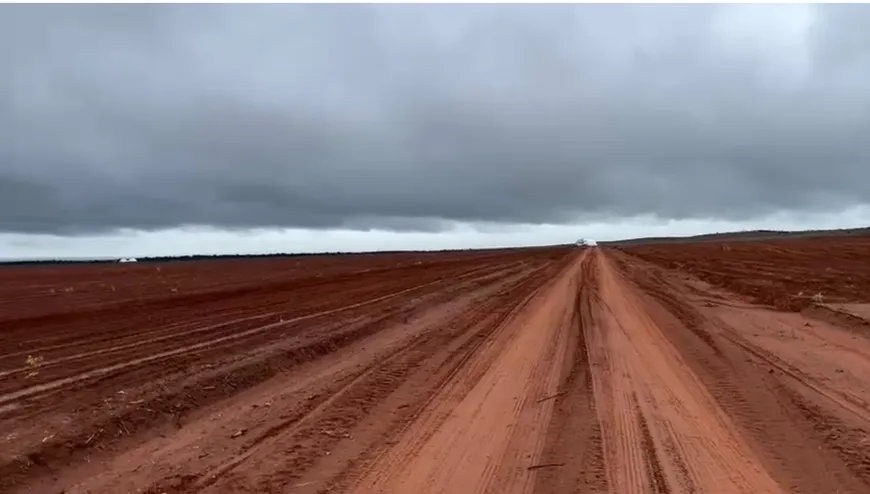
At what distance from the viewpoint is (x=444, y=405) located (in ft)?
27.1

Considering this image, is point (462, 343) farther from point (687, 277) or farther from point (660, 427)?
point (687, 277)

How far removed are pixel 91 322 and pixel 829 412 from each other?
15.0m

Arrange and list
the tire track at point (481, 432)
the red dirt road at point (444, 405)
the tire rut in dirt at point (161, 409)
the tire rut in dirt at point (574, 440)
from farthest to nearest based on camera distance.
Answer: the tire rut in dirt at point (161, 409) < the red dirt road at point (444, 405) < the tire track at point (481, 432) < the tire rut in dirt at point (574, 440)

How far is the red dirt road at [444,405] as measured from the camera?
597cm

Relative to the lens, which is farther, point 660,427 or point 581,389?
point 581,389

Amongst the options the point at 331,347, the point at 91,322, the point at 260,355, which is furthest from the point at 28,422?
the point at 91,322

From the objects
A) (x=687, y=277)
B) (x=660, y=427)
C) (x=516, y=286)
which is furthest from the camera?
(x=687, y=277)

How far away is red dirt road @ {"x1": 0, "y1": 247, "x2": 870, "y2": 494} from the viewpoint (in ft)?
19.6

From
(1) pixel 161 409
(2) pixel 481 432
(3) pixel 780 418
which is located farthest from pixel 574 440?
(1) pixel 161 409

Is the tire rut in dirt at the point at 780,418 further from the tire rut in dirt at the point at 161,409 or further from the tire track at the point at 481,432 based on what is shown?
the tire rut in dirt at the point at 161,409

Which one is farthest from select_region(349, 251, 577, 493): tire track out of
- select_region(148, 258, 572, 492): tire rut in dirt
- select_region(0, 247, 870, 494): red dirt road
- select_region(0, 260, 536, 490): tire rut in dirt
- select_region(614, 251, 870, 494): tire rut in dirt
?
select_region(0, 260, 536, 490): tire rut in dirt

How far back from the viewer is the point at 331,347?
40.3 ft

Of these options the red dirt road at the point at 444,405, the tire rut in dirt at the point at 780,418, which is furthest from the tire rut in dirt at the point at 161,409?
the tire rut in dirt at the point at 780,418

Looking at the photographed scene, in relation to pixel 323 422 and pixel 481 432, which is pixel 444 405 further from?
pixel 323 422
